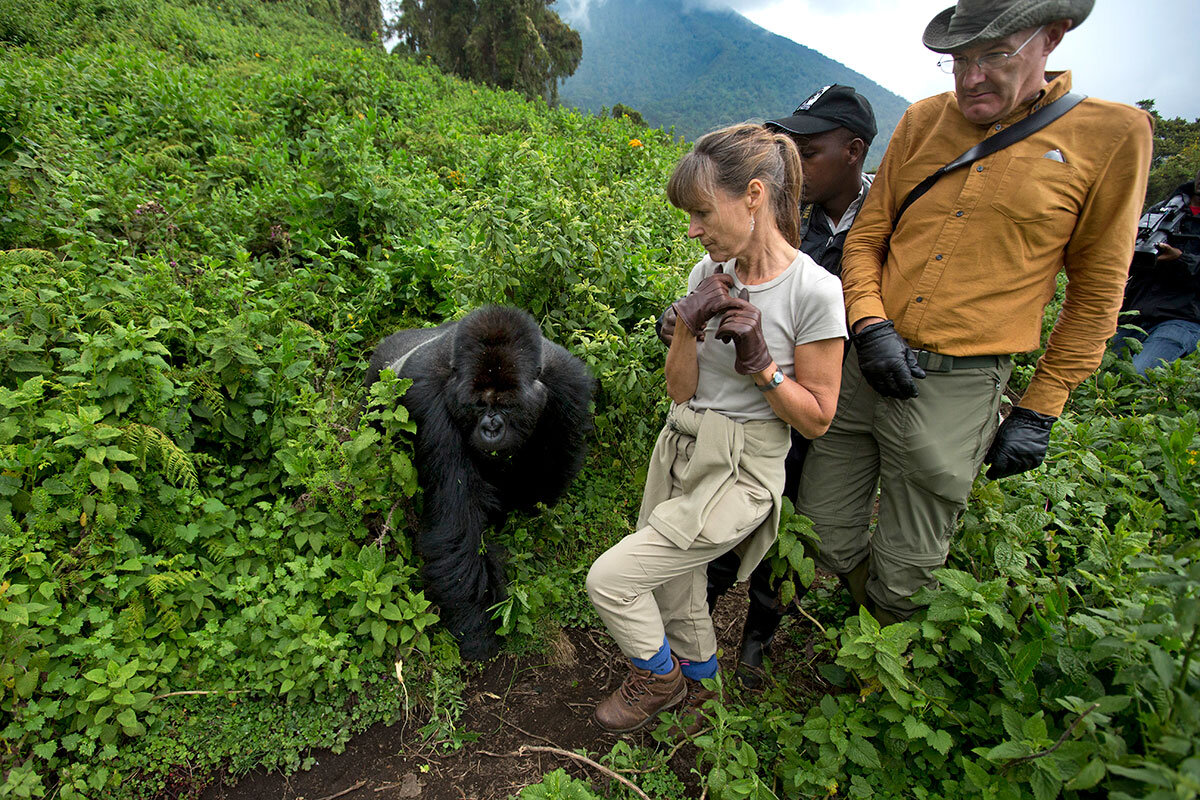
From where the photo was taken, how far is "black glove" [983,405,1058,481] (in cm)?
200

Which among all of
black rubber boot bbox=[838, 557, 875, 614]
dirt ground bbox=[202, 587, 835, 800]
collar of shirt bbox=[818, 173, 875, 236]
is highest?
collar of shirt bbox=[818, 173, 875, 236]

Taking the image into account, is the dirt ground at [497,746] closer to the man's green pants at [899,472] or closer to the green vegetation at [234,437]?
the green vegetation at [234,437]

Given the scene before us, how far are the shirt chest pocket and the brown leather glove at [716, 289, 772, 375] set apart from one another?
2.79ft

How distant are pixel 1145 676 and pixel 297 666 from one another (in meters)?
2.64

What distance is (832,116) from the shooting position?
2.41 metres

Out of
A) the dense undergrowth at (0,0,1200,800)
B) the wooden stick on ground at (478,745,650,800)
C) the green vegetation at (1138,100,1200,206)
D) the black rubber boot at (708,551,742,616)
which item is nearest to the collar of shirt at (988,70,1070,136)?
the dense undergrowth at (0,0,1200,800)

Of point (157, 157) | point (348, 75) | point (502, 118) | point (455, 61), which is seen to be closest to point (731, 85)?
point (455, 61)

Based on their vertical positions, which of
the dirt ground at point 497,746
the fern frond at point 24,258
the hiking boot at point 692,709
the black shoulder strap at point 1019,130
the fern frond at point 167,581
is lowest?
the dirt ground at point 497,746

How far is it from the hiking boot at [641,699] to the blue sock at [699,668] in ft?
0.19

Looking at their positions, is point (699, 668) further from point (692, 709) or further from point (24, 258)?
point (24, 258)

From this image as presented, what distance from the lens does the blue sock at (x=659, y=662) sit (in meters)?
2.12

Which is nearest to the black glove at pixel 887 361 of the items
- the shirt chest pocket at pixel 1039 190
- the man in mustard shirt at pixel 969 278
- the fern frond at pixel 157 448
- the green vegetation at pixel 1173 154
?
the man in mustard shirt at pixel 969 278

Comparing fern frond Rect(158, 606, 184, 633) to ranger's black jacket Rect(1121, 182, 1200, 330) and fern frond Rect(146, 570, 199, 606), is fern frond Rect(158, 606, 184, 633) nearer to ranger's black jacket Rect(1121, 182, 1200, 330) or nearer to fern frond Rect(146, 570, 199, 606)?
fern frond Rect(146, 570, 199, 606)

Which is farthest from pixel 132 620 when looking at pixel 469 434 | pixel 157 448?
pixel 469 434
